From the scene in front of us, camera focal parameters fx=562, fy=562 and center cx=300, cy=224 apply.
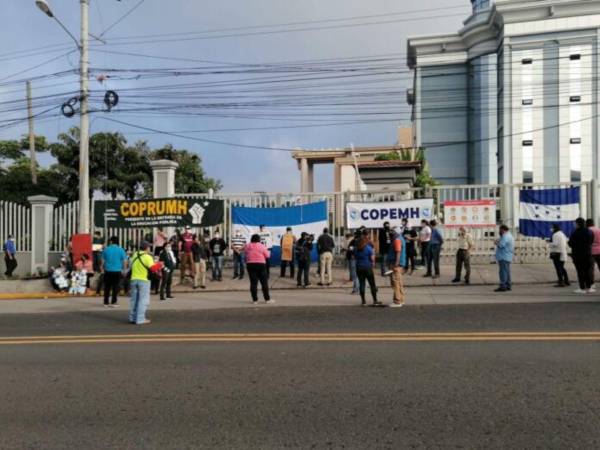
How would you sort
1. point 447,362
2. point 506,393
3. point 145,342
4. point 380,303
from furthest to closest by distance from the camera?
point 380,303 < point 145,342 < point 447,362 < point 506,393

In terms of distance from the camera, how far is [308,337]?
8.35 meters

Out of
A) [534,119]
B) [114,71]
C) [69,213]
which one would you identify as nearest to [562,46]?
[534,119]

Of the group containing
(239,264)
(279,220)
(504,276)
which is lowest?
(504,276)

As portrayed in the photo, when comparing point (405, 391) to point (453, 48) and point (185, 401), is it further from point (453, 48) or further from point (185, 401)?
point (453, 48)

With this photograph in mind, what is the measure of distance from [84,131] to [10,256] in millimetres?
4811

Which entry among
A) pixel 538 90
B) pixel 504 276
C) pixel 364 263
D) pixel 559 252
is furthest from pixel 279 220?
pixel 538 90

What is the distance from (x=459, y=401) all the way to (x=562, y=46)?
47.0m

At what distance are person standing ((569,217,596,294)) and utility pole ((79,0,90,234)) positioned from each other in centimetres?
1298

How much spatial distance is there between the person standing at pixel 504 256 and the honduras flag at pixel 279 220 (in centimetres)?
602

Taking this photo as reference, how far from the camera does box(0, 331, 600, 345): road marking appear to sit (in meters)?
7.85

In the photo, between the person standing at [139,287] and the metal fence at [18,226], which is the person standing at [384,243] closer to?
the person standing at [139,287]

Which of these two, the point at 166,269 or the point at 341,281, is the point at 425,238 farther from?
the point at 166,269

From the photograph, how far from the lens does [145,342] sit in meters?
8.31

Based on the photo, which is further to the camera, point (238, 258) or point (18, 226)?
point (18, 226)
